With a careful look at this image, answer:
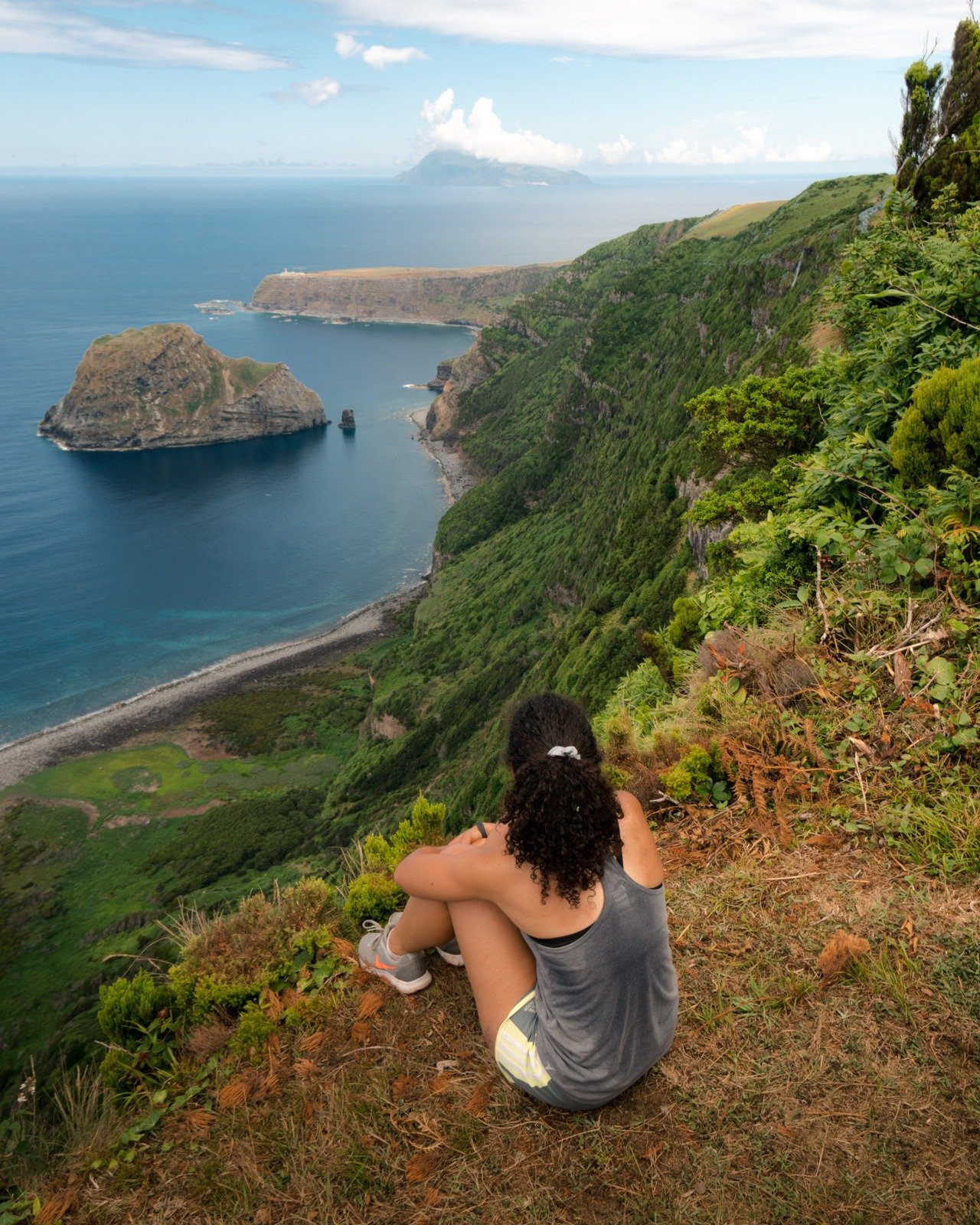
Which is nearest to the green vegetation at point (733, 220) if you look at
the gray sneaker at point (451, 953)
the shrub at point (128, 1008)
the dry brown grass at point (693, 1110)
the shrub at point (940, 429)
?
the shrub at point (940, 429)

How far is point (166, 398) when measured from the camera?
14250 centimetres

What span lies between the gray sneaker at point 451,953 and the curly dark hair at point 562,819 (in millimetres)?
2078

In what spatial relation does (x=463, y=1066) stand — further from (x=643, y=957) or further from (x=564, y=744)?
(x=564, y=744)

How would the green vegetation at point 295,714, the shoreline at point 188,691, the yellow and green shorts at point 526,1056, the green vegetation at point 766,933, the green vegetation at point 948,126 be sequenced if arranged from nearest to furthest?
1. the green vegetation at point 766,933
2. the yellow and green shorts at point 526,1056
3. the green vegetation at point 948,126
4. the shoreline at point 188,691
5. the green vegetation at point 295,714

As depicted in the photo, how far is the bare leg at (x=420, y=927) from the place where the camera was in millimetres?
5477

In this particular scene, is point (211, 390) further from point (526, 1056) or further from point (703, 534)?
point (526, 1056)

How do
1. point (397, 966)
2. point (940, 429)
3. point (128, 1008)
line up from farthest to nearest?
point (940, 429), point (128, 1008), point (397, 966)

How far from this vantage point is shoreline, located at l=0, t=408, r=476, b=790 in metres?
70.4

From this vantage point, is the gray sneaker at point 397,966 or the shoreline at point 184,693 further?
the shoreline at point 184,693

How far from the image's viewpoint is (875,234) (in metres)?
14.3

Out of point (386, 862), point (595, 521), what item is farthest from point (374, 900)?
point (595, 521)

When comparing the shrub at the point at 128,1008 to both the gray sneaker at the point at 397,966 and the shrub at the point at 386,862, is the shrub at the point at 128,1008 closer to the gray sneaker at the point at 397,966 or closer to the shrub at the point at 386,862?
the shrub at the point at 386,862

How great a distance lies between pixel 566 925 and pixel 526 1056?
0.92 meters

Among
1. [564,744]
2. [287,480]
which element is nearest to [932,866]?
[564,744]
